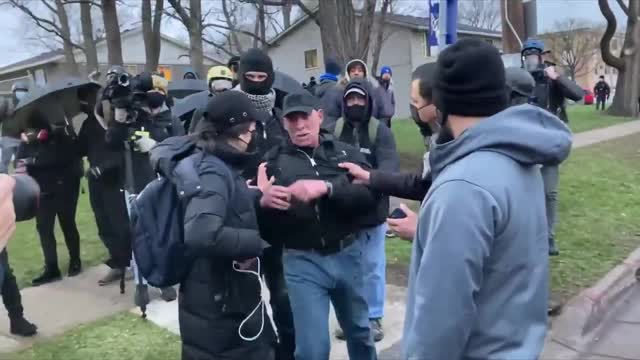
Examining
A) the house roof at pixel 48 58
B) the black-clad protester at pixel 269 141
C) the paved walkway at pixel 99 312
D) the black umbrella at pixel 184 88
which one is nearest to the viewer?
the black-clad protester at pixel 269 141

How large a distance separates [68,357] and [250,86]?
7.56 feet

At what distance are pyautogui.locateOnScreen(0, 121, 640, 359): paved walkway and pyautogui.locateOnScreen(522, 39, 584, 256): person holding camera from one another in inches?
43.6

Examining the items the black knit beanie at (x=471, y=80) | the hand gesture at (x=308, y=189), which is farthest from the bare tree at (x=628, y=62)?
the black knit beanie at (x=471, y=80)

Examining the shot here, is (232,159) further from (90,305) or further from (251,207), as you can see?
(90,305)

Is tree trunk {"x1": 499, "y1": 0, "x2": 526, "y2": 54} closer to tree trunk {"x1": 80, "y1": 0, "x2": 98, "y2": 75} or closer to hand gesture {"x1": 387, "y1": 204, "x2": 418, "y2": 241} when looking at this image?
hand gesture {"x1": 387, "y1": 204, "x2": 418, "y2": 241}

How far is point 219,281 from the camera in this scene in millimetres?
3084

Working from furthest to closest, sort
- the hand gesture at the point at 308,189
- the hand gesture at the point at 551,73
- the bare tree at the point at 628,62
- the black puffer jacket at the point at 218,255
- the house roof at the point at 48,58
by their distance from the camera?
the house roof at the point at 48,58 → the bare tree at the point at 628,62 → the hand gesture at the point at 551,73 → the hand gesture at the point at 308,189 → the black puffer jacket at the point at 218,255

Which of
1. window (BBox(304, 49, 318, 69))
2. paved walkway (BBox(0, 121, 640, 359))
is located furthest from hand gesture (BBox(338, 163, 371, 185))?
window (BBox(304, 49, 318, 69))

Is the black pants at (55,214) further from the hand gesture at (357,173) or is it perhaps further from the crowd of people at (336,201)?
the hand gesture at (357,173)

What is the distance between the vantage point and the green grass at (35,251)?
7.09 meters

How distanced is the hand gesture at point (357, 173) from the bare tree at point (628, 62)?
2339 centimetres

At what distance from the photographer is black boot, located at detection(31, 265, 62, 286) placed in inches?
260

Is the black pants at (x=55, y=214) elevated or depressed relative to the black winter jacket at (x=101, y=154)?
depressed

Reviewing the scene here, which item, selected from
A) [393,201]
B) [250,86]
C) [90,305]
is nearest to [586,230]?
[393,201]
